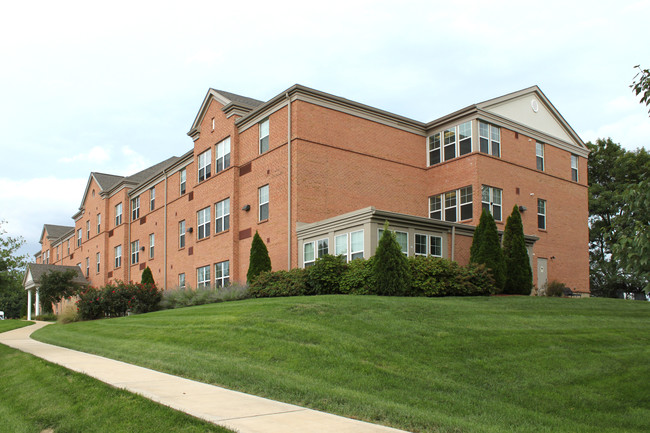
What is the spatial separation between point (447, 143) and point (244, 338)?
1939 centimetres

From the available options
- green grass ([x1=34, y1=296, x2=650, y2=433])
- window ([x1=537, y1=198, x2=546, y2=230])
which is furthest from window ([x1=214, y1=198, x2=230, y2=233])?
window ([x1=537, y1=198, x2=546, y2=230])

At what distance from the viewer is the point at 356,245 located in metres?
22.5

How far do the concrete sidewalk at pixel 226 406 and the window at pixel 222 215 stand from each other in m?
19.5

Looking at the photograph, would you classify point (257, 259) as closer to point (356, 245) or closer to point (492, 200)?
point (356, 245)

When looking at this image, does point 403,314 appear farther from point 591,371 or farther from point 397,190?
point 397,190

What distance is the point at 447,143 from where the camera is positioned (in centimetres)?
2962

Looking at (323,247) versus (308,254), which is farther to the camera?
(308,254)

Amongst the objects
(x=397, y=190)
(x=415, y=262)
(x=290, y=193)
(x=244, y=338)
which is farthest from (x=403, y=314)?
(x=397, y=190)

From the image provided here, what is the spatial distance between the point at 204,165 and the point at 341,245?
12.8 metres

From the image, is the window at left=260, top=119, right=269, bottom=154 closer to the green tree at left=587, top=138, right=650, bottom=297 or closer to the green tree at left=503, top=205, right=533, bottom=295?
the green tree at left=503, top=205, right=533, bottom=295

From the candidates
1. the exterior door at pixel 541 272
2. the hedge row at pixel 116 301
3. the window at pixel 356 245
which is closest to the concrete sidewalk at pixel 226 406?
the window at pixel 356 245

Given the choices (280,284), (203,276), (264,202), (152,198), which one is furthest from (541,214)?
(152,198)

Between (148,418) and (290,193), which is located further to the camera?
(290,193)

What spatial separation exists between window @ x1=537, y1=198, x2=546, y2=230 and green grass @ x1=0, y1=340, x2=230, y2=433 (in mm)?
25455
